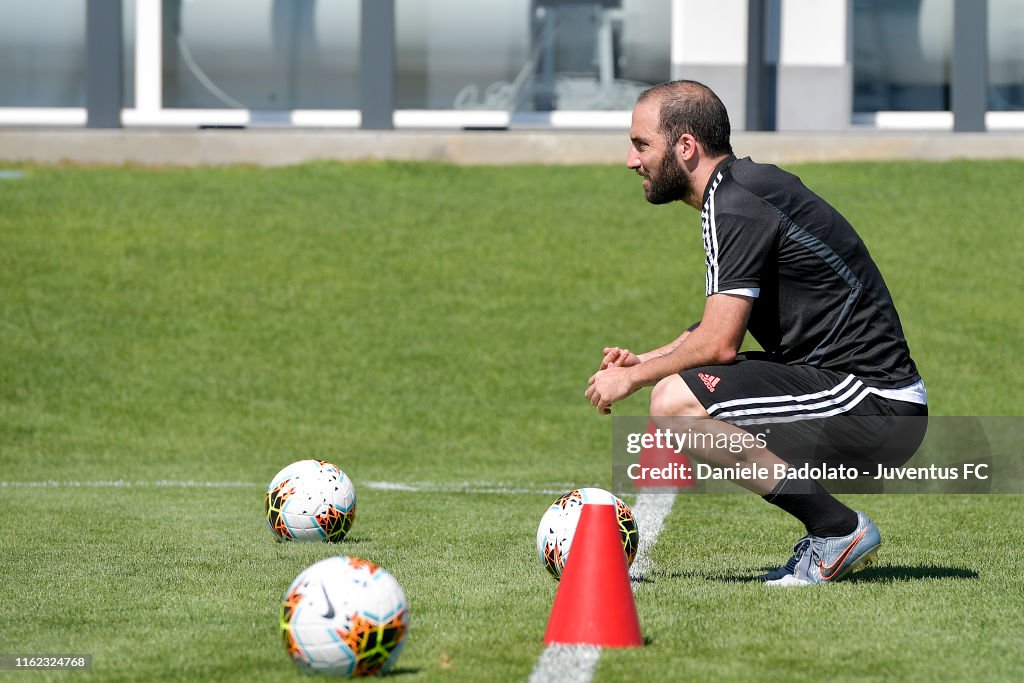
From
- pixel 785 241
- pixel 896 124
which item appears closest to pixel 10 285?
pixel 785 241

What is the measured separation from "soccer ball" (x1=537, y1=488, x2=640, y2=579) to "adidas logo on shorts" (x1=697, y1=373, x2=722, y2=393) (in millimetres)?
689

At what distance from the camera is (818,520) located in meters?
6.01

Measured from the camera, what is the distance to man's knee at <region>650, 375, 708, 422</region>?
5.94 metres

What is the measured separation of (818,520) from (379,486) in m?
5.43

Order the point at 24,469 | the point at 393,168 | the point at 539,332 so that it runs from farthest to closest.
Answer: the point at 393,168 < the point at 539,332 < the point at 24,469

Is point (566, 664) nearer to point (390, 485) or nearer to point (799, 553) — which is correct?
point (799, 553)

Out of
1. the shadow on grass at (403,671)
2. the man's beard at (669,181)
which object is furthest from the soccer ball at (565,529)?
the shadow on grass at (403,671)

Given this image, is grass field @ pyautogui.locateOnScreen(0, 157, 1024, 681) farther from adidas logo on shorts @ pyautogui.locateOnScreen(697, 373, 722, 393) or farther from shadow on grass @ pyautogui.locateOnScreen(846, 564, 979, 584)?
adidas logo on shorts @ pyautogui.locateOnScreen(697, 373, 722, 393)

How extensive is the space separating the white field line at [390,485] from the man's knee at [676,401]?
4464 millimetres

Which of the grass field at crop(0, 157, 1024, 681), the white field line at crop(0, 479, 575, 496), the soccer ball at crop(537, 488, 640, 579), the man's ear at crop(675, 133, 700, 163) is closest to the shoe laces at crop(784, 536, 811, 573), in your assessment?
the grass field at crop(0, 157, 1024, 681)

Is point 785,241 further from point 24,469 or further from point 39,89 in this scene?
point 39,89

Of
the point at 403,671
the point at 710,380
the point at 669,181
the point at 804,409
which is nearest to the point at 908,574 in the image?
the point at 804,409

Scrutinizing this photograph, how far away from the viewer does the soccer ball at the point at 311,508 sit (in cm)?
765

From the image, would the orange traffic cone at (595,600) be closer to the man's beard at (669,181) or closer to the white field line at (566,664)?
the white field line at (566,664)
